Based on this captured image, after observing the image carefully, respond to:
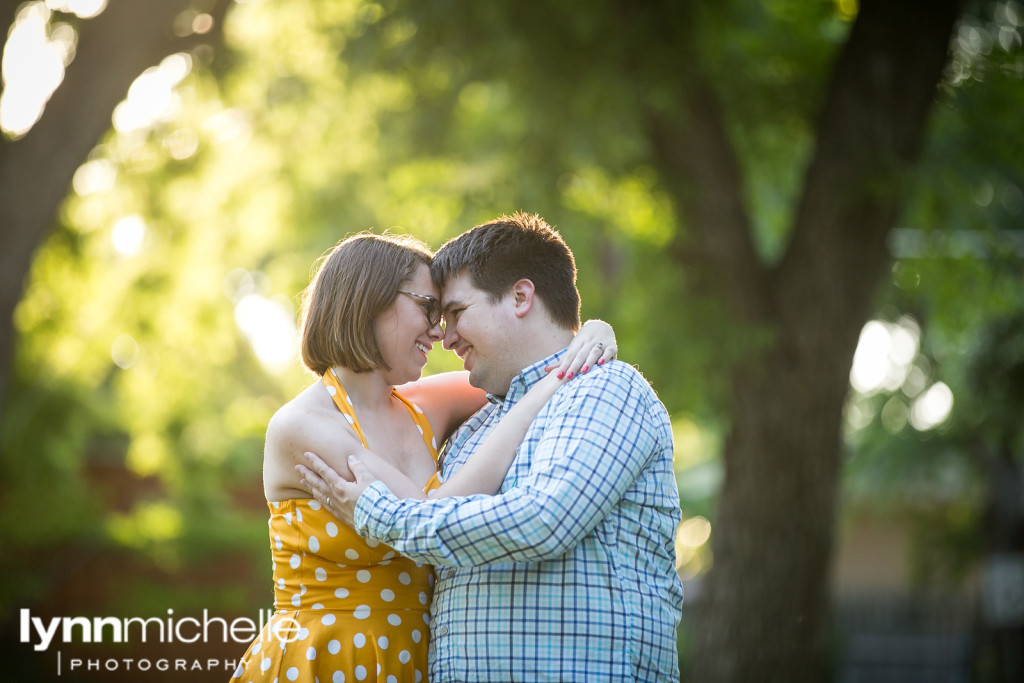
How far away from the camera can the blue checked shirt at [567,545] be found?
258 centimetres

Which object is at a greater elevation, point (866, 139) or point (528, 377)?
point (866, 139)

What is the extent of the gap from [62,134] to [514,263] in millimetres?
4842

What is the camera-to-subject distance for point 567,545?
8.44 ft

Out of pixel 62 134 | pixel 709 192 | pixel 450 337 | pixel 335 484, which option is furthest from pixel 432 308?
pixel 709 192

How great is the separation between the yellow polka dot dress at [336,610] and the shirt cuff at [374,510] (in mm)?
190

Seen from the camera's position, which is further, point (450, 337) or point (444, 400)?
point (444, 400)

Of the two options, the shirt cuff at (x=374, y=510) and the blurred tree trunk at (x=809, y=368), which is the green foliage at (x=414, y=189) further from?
the shirt cuff at (x=374, y=510)

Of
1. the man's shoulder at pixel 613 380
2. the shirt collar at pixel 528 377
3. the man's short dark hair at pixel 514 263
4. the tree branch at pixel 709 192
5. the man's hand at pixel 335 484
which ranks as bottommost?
the man's hand at pixel 335 484

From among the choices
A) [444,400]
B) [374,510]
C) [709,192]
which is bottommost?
[374,510]

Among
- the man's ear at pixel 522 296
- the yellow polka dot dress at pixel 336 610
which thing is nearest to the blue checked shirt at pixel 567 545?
the yellow polka dot dress at pixel 336 610

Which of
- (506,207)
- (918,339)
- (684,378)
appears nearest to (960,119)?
(684,378)

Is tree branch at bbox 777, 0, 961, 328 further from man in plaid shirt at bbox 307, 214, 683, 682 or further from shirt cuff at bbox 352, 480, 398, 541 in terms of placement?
shirt cuff at bbox 352, 480, 398, 541

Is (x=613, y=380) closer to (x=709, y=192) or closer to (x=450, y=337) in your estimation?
(x=450, y=337)

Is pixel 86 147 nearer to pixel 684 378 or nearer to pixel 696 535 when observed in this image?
pixel 684 378
